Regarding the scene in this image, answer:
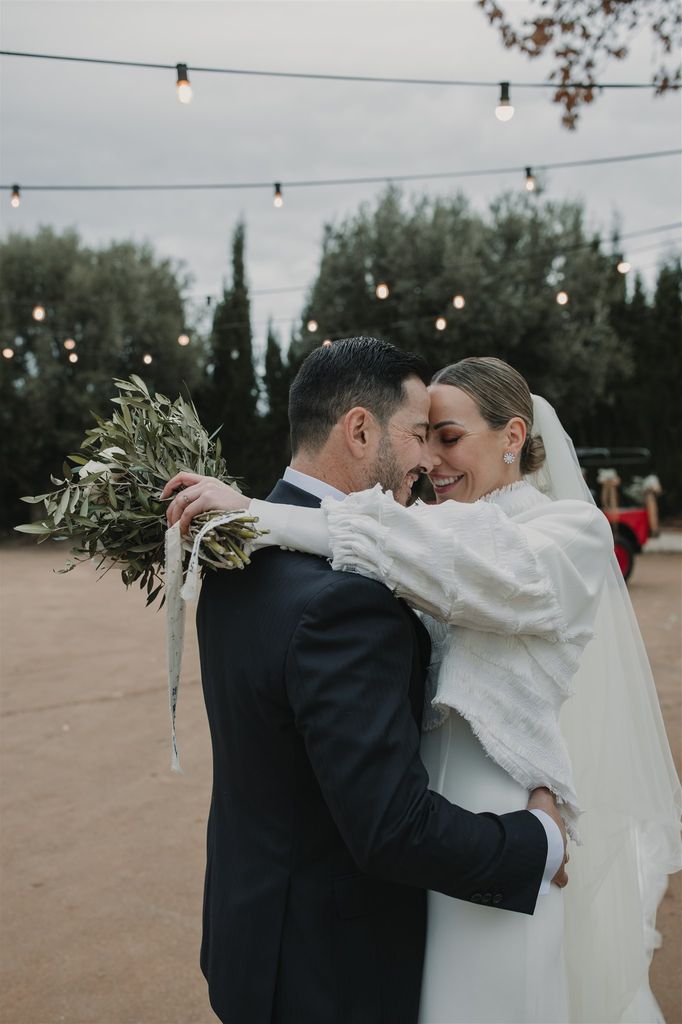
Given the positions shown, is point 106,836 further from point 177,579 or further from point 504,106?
point 504,106

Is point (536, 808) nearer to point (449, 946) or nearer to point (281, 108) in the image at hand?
point (449, 946)

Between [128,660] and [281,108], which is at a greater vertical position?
[281,108]

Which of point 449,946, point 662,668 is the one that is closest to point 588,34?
point 662,668

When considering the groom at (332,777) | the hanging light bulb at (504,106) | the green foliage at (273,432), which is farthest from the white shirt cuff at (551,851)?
the green foliage at (273,432)

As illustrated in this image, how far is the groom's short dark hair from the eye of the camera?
5.23 ft

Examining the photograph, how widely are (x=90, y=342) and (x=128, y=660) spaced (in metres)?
14.5

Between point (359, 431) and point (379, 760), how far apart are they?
629mm

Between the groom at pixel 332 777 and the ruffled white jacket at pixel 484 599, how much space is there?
1.9 inches

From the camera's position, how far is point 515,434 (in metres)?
2.12

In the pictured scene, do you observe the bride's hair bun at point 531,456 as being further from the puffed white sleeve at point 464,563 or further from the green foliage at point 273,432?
the green foliage at point 273,432

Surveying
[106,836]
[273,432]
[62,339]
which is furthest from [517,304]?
[106,836]

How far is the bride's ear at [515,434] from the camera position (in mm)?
2107

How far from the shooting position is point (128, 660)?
805 centimetres

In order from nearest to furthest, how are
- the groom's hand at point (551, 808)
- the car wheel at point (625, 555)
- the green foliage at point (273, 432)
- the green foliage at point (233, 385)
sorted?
the groom's hand at point (551, 808), the car wheel at point (625, 555), the green foliage at point (273, 432), the green foliage at point (233, 385)
